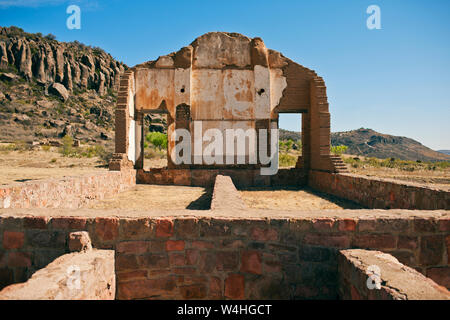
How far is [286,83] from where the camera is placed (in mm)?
10664

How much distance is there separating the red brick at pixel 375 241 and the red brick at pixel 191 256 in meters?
1.55

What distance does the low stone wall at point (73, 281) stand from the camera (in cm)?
182

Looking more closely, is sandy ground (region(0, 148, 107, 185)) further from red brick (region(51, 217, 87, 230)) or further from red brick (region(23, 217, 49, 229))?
red brick (region(51, 217, 87, 230))

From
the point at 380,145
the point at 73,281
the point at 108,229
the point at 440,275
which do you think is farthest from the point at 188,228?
the point at 380,145

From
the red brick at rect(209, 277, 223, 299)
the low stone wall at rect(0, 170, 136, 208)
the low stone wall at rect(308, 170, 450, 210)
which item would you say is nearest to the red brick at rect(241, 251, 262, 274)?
the red brick at rect(209, 277, 223, 299)

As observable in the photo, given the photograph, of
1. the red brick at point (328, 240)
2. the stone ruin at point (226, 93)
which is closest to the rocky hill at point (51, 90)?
the stone ruin at point (226, 93)

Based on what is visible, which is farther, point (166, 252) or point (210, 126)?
point (210, 126)

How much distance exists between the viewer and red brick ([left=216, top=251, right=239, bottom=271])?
2740 mm

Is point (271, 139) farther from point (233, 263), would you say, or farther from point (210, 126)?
point (233, 263)

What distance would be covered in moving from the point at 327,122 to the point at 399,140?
7473 centimetres

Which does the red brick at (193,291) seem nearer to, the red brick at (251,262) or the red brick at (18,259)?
the red brick at (251,262)

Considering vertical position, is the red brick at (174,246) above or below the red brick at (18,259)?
above
